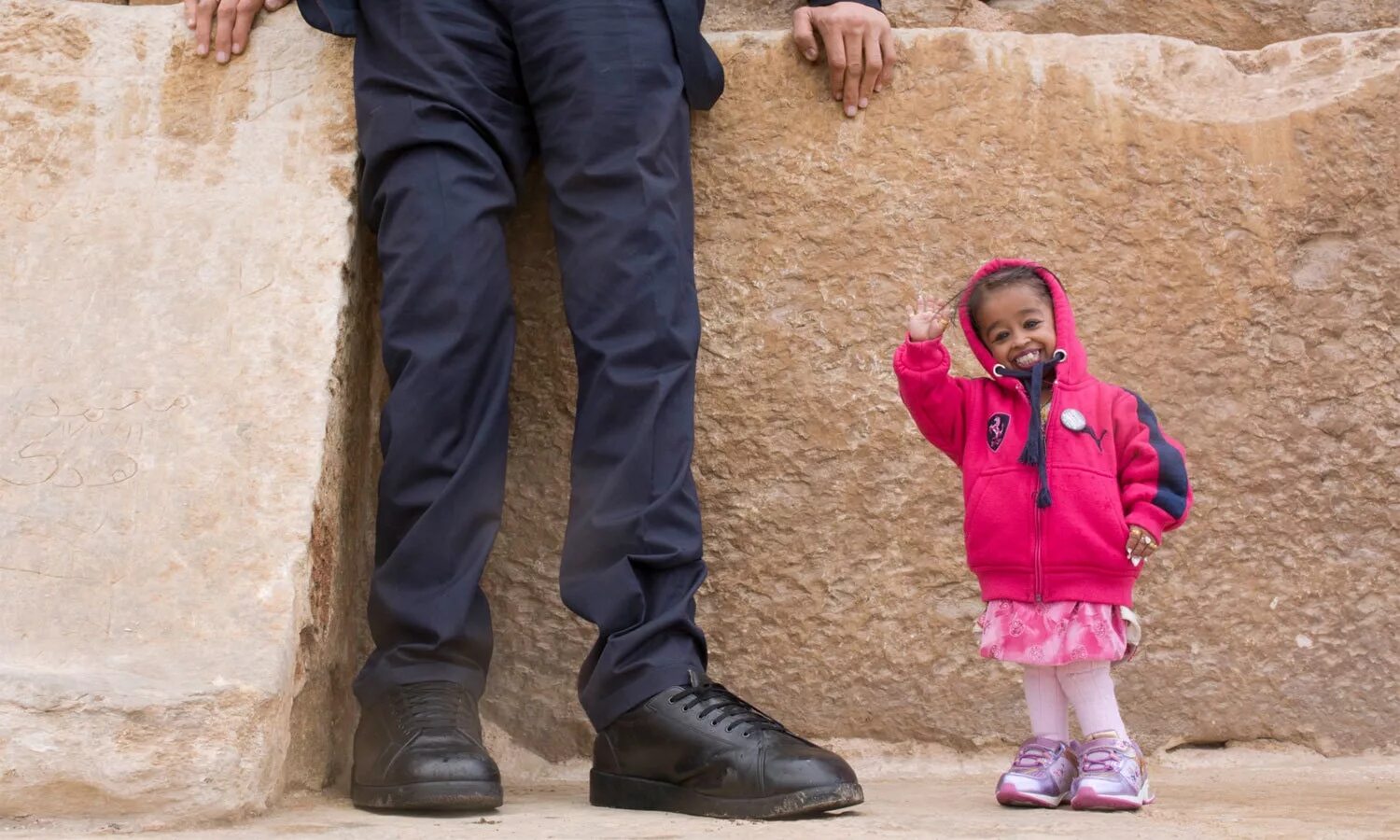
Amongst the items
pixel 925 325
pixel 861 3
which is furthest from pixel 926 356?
pixel 861 3

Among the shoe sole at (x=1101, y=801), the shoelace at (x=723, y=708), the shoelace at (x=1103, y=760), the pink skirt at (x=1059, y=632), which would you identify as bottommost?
the shoe sole at (x=1101, y=801)

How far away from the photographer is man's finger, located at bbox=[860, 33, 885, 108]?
193 centimetres

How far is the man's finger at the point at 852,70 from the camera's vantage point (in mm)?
1929

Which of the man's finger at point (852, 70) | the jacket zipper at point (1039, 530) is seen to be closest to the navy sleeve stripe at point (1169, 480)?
the jacket zipper at point (1039, 530)

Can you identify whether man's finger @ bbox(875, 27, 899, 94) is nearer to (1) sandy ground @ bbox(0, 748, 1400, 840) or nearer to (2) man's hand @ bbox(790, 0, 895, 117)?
(2) man's hand @ bbox(790, 0, 895, 117)

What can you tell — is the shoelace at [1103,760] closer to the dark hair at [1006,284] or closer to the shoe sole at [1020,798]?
the shoe sole at [1020,798]

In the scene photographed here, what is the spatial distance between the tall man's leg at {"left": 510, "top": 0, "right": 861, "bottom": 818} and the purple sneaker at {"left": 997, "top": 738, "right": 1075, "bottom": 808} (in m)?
0.19

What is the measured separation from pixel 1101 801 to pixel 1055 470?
0.35m

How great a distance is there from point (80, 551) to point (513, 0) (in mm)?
Result: 847

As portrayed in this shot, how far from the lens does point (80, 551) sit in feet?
5.01

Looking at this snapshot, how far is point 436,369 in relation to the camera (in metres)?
1.61

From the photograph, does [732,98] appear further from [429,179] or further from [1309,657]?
[1309,657]

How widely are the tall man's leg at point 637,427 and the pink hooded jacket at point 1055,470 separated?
0.30m

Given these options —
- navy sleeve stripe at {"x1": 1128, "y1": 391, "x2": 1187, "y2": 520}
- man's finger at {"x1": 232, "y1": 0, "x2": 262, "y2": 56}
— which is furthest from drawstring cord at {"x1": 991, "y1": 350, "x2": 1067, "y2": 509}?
man's finger at {"x1": 232, "y1": 0, "x2": 262, "y2": 56}
